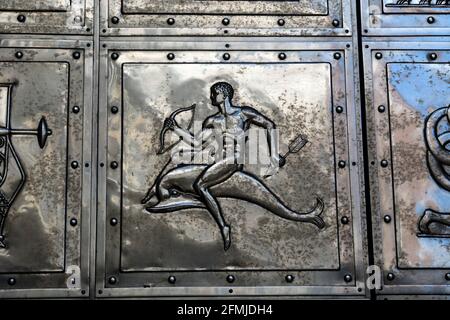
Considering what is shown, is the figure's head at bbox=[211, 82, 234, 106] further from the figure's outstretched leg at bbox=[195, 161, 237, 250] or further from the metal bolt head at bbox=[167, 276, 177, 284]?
the metal bolt head at bbox=[167, 276, 177, 284]

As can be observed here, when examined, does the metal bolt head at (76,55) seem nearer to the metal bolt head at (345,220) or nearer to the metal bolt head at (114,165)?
the metal bolt head at (114,165)

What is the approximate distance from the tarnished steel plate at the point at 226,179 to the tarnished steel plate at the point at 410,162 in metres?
0.08

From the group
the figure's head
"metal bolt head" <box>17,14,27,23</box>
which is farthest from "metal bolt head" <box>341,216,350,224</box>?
"metal bolt head" <box>17,14,27,23</box>

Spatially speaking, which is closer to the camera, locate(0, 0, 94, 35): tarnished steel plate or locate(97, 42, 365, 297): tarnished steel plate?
locate(97, 42, 365, 297): tarnished steel plate

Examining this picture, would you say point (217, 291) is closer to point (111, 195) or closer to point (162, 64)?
point (111, 195)

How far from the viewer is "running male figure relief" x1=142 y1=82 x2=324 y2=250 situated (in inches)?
77.7

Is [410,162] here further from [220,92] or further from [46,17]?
[46,17]

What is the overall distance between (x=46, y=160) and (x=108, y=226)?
0.29 meters

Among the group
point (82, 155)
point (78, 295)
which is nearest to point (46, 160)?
point (82, 155)

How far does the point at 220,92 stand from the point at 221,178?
0.28m

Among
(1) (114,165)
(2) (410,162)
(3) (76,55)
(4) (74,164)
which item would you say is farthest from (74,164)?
(2) (410,162)

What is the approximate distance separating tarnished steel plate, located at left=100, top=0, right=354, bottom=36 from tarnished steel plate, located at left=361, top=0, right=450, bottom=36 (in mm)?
74

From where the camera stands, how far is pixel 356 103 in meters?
2.06

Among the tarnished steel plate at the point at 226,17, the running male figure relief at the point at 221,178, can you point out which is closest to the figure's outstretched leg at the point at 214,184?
the running male figure relief at the point at 221,178
